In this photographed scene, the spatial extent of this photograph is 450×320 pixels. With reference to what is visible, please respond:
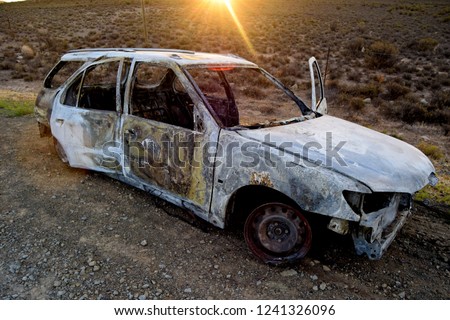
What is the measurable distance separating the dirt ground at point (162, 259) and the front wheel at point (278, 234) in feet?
0.41

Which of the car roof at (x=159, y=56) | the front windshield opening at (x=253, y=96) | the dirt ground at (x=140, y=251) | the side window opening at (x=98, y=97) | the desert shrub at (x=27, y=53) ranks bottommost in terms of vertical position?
the desert shrub at (x=27, y=53)

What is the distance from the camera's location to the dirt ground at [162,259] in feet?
8.52

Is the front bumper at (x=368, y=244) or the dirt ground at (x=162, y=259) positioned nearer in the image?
the front bumper at (x=368, y=244)

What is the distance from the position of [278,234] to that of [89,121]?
2.47m

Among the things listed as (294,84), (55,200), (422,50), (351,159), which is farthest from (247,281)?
(422,50)

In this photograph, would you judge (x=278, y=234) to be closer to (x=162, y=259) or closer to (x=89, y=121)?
(x=162, y=259)

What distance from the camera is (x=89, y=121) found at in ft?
12.6

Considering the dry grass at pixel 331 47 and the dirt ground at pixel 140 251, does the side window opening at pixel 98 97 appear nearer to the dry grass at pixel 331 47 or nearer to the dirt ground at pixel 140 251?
the dirt ground at pixel 140 251

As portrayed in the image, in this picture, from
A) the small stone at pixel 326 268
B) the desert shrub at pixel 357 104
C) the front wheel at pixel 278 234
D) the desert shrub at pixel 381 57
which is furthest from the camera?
the desert shrub at pixel 381 57

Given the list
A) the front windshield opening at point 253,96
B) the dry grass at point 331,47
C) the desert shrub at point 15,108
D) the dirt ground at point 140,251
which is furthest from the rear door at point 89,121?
the dry grass at point 331,47

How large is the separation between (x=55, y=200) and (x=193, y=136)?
1.97 metres

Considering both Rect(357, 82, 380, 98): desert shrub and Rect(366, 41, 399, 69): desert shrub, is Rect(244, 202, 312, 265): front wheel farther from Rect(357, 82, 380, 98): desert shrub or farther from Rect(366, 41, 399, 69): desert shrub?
Rect(366, 41, 399, 69): desert shrub

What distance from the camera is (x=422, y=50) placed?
18.4 m

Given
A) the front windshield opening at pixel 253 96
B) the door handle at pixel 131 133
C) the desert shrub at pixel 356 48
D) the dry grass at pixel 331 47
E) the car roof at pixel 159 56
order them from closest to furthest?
the car roof at pixel 159 56, the door handle at pixel 131 133, the front windshield opening at pixel 253 96, the dry grass at pixel 331 47, the desert shrub at pixel 356 48
